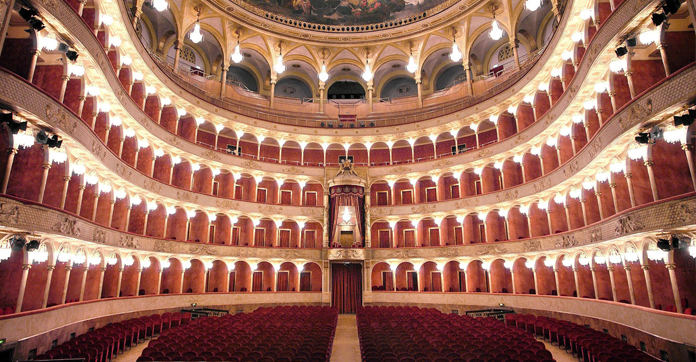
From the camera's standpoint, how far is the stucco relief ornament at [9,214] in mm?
10312

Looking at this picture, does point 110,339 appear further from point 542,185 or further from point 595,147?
point 542,185

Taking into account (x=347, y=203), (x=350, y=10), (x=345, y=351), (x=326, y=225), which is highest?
(x=350, y=10)

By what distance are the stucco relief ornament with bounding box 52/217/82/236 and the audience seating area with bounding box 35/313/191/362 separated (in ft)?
12.0

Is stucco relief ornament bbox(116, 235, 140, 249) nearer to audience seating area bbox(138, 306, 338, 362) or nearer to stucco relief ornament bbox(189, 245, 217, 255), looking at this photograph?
stucco relief ornament bbox(189, 245, 217, 255)

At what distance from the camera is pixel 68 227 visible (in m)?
13.7

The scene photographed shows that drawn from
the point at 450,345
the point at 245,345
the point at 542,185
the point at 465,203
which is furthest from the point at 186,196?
the point at 542,185

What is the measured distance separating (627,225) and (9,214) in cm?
1976

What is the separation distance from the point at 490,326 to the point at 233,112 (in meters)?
24.4

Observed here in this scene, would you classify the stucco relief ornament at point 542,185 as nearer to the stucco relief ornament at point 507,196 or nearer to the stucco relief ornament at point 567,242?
the stucco relief ornament at point 507,196

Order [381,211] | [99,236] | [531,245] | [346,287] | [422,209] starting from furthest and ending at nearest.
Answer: [381,211] < [346,287] < [422,209] < [531,245] < [99,236]

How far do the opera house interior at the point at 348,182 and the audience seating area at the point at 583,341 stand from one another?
0.58 ft

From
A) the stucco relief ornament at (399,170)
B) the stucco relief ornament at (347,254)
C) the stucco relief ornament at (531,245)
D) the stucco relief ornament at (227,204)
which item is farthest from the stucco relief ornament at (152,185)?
the stucco relief ornament at (531,245)

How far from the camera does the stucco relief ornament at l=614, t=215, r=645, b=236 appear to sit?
519 inches

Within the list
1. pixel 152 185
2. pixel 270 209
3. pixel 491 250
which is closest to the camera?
pixel 152 185
